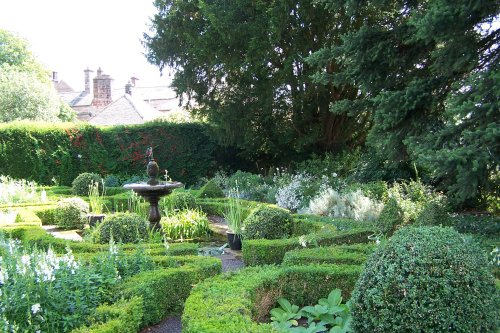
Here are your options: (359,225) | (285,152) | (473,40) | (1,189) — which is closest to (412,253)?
→ (359,225)

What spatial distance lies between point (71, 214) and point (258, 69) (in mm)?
6724

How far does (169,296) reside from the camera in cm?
437

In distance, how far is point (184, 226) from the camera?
828 centimetres

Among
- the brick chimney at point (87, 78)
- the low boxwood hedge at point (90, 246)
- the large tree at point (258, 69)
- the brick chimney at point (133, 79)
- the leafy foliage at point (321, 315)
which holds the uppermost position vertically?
the brick chimney at point (87, 78)

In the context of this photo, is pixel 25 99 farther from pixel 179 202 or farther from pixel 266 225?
pixel 266 225

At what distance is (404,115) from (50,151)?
42.3 feet

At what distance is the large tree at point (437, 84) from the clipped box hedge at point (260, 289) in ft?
6.66

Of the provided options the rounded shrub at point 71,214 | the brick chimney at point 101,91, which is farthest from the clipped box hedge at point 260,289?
the brick chimney at point 101,91

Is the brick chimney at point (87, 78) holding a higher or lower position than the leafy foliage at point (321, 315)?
higher

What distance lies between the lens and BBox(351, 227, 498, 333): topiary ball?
2.76 metres

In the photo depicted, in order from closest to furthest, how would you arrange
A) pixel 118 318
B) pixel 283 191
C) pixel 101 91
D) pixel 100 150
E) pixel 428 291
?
1. pixel 428 291
2. pixel 118 318
3. pixel 283 191
4. pixel 100 150
5. pixel 101 91

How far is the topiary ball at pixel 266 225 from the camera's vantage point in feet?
21.6

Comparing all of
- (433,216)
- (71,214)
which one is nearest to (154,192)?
(71,214)

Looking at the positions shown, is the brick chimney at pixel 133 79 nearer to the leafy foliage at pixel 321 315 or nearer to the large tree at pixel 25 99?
the large tree at pixel 25 99
